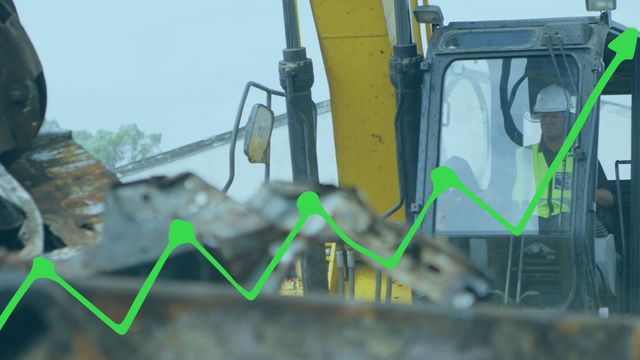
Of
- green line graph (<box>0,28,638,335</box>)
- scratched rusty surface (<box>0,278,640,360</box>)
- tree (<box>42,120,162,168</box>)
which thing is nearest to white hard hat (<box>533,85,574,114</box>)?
green line graph (<box>0,28,638,335</box>)

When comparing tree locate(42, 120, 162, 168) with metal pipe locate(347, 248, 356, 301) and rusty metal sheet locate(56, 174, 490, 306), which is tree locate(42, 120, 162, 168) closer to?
metal pipe locate(347, 248, 356, 301)

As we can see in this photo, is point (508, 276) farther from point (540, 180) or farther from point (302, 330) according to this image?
point (302, 330)

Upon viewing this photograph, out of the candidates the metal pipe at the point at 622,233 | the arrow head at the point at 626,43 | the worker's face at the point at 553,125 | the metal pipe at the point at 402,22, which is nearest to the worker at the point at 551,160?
the worker's face at the point at 553,125

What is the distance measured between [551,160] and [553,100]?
0.77 ft

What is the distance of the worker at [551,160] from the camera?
483 centimetres

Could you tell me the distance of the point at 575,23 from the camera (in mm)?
5070

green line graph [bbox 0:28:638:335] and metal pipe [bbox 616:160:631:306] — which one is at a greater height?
green line graph [bbox 0:28:638:335]

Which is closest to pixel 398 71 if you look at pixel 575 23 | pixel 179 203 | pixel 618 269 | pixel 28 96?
pixel 575 23

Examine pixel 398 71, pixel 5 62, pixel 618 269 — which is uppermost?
pixel 5 62

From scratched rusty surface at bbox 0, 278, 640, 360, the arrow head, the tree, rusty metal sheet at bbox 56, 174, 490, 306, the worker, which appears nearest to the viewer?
scratched rusty surface at bbox 0, 278, 640, 360

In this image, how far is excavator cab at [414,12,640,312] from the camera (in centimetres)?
483

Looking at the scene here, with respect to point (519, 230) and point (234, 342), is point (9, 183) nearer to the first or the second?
point (234, 342)

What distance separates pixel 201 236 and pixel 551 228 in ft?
10.5

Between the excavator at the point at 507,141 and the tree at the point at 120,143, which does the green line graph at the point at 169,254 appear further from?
the tree at the point at 120,143
